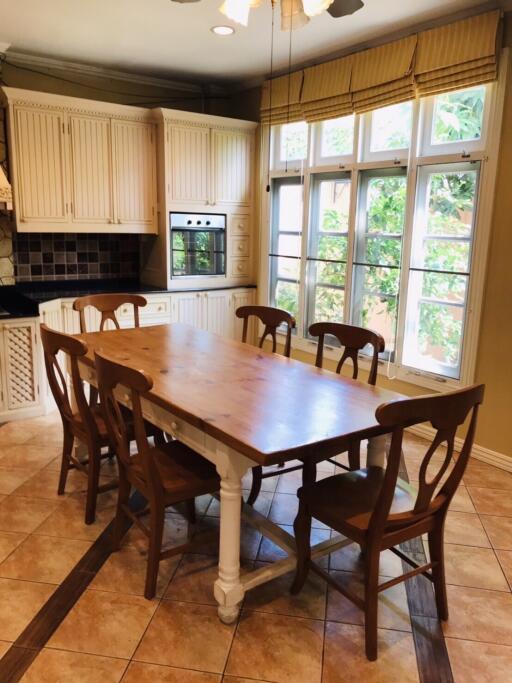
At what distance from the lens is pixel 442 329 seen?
3.75 metres

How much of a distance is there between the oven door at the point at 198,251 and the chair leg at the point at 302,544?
122 inches

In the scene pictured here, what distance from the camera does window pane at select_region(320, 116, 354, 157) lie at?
4.24 m

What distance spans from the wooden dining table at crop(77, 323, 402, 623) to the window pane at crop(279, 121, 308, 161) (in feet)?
8.35

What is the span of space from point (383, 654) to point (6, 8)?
A: 3.95 m

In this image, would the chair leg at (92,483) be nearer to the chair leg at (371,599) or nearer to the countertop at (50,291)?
the chair leg at (371,599)

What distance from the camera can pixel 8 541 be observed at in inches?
99.3

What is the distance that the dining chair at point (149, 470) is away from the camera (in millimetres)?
2016

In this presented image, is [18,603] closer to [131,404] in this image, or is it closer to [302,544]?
[131,404]

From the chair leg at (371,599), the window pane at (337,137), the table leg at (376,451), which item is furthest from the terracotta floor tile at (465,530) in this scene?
the window pane at (337,137)

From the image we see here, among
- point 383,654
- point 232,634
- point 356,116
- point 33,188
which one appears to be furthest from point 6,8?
point 383,654

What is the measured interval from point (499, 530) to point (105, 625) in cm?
191

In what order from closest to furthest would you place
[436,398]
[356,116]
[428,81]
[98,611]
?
1. [436,398]
2. [98,611]
3. [428,81]
4. [356,116]

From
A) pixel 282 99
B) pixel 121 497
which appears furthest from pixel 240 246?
pixel 121 497

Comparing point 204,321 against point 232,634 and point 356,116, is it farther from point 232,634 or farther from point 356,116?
point 232,634
